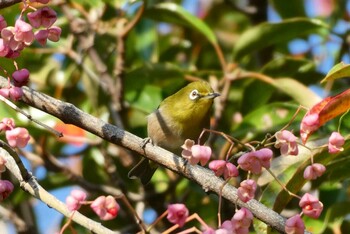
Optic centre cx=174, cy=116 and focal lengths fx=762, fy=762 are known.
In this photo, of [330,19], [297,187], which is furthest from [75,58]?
[297,187]

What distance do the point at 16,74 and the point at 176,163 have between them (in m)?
0.46

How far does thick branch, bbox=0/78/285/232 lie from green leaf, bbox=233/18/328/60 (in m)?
1.55

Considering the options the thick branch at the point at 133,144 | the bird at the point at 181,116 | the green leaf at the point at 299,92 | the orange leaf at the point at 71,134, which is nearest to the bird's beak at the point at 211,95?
the bird at the point at 181,116

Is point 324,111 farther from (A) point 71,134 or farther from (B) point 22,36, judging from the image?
(A) point 71,134

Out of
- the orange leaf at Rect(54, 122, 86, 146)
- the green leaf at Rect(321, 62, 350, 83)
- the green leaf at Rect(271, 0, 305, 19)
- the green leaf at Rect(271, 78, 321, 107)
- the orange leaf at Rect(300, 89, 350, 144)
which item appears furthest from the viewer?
the green leaf at Rect(271, 0, 305, 19)

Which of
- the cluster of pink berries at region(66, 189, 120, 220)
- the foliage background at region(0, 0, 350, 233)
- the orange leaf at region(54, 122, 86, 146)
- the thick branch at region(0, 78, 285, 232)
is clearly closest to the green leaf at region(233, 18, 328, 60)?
the foliage background at region(0, 0, 350, 233)

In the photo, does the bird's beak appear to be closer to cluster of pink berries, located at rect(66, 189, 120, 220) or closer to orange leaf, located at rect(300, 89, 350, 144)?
orange leaf, located at rect(300, 89, 350, 144)

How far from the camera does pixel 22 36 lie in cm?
186

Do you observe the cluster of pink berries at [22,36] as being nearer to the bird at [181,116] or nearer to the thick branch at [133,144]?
the thick branch at [133,144]

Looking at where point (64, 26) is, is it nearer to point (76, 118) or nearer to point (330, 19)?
point (330, 19)

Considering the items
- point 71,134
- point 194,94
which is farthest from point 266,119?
point 71,134

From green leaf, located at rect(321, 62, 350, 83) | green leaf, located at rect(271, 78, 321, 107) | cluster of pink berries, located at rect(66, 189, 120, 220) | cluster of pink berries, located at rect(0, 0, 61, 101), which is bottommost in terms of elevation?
green leaf, located at rect(271, 78, 321, 107)

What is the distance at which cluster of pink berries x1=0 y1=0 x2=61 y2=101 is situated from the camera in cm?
185

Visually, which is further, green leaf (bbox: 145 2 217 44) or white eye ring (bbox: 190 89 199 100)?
green leaf (bbox: 145 2 217 44)
